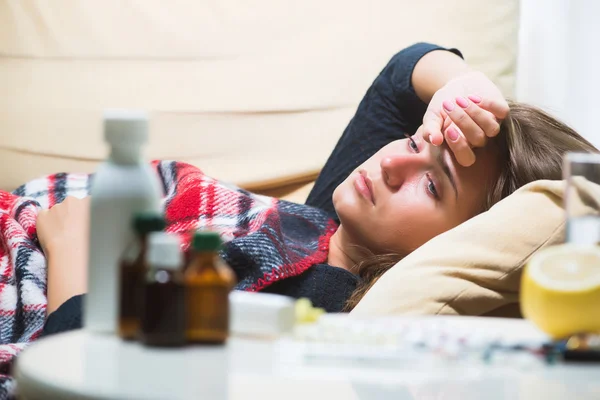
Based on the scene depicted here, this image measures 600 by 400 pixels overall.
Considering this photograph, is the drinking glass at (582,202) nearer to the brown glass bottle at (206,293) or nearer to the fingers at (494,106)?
the brown glass bottle at (206,293)

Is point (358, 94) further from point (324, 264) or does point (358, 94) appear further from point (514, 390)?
point (514, 390)

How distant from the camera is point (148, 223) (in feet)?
2.07

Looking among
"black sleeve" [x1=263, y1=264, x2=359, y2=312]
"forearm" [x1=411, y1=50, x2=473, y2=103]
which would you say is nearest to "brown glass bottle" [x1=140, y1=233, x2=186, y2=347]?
"black sleeve" [x1=263, y1=264, x2=359, y2=312]

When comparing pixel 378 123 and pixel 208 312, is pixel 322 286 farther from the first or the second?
pixel 208 312

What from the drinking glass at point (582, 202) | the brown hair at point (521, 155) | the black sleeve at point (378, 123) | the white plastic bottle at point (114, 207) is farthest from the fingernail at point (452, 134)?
the white plastic bottle at point (114, 207)

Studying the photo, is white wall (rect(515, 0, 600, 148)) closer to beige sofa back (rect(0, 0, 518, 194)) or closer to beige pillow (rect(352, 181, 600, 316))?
beige sofa back (rect(0, 0, 518, 194))

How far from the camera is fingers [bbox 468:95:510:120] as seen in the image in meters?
1.32

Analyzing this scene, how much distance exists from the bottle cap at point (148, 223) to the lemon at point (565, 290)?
33 cm

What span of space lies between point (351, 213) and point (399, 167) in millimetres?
118

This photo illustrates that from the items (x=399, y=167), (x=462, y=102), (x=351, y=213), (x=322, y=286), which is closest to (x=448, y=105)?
(x=462, y=102)

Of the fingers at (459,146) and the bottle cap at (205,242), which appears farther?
the fingers at (459,146)

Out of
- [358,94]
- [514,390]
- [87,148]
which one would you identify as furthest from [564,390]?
[87,148]

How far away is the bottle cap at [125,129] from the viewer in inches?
25.8

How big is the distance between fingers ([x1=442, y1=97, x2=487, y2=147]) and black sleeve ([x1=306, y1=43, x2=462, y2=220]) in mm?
361
